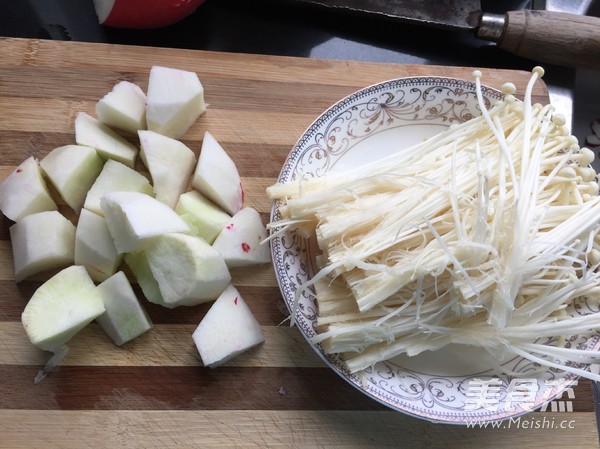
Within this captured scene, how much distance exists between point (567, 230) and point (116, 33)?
1.45 m

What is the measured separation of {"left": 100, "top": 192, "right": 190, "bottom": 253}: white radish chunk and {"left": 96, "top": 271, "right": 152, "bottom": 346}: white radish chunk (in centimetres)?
9

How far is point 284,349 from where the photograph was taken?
4.58ft

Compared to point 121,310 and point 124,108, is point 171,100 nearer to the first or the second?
point 124,108

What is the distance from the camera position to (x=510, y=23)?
5.45 ft

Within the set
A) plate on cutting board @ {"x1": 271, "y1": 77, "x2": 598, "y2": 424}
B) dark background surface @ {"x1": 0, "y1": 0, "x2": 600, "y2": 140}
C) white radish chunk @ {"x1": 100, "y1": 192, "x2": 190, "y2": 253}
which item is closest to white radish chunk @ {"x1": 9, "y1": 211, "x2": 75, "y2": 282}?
white radish chunk @ {"x1": 100, "y1": 192, "x2": 190, "y2": 253}

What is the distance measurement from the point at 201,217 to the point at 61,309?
407 millimetres

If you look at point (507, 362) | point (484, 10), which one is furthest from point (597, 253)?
point (484, 10)

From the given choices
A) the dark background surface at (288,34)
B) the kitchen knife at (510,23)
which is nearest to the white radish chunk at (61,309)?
the dark background surface at (288,34)

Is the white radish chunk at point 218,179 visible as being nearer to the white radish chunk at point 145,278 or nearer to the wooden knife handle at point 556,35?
the white radish chunk at point 145,278

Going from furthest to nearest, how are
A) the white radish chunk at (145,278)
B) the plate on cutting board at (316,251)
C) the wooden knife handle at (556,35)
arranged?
1. the wooden knife handle at (556,35)
2. the white radish chunk at (145,278)
3. the plate on cutting board at (316,251)

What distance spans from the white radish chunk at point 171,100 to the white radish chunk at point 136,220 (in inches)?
9.4

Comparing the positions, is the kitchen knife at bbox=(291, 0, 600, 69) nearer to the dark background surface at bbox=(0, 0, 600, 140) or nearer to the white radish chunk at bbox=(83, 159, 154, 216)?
the dark background surface at bbox=(0, 0, 600, 140)

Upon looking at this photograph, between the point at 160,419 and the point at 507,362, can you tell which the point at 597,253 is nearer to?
the point at 507,362

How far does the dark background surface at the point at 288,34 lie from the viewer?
1713 mm
